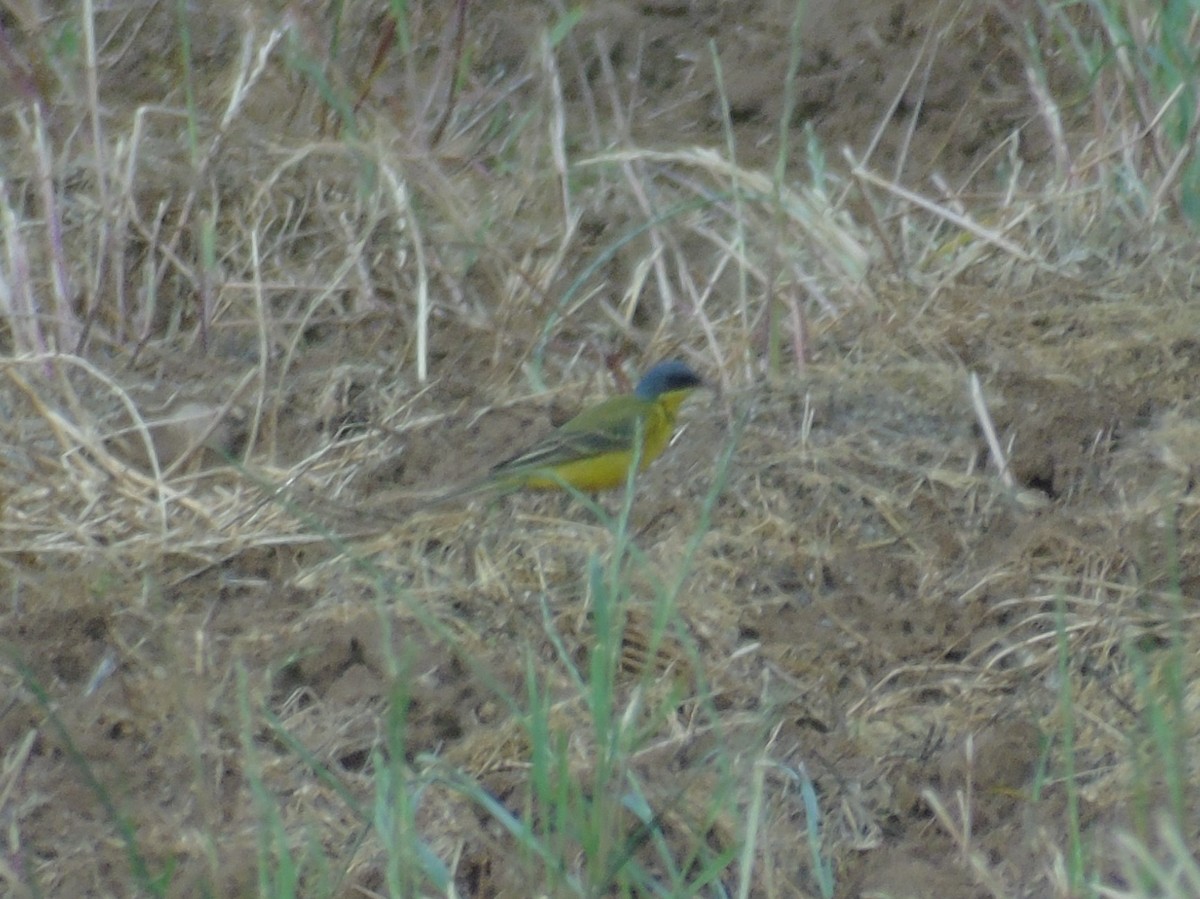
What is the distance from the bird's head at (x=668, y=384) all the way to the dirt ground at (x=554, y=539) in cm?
13

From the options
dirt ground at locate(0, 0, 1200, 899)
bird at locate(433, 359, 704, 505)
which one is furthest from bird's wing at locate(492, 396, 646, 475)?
dirt ground at locate(0, 0, 1200, 899)

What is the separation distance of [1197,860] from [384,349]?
3077 millimetres

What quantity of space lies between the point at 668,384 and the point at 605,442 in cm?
26

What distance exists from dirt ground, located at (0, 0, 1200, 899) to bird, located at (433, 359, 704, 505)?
0.08m

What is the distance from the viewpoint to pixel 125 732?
3.44 m

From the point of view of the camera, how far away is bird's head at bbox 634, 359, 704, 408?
4.56m

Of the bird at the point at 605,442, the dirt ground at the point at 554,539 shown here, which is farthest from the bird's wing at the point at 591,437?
the dirt ground at the point at 554,539

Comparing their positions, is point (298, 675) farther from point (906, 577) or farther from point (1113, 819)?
point (1113, 819)

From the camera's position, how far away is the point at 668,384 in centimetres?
458

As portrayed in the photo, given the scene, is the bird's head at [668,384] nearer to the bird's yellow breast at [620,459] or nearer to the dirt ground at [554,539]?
the bird's yellow breast at [620,459]

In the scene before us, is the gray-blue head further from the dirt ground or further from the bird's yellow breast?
the dirt ground

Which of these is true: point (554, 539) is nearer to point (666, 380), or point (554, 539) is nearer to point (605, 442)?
point (605, 442)

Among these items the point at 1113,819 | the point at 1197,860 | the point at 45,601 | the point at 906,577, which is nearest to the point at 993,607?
the point at 906,577

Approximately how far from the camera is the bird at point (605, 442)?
4.24m
